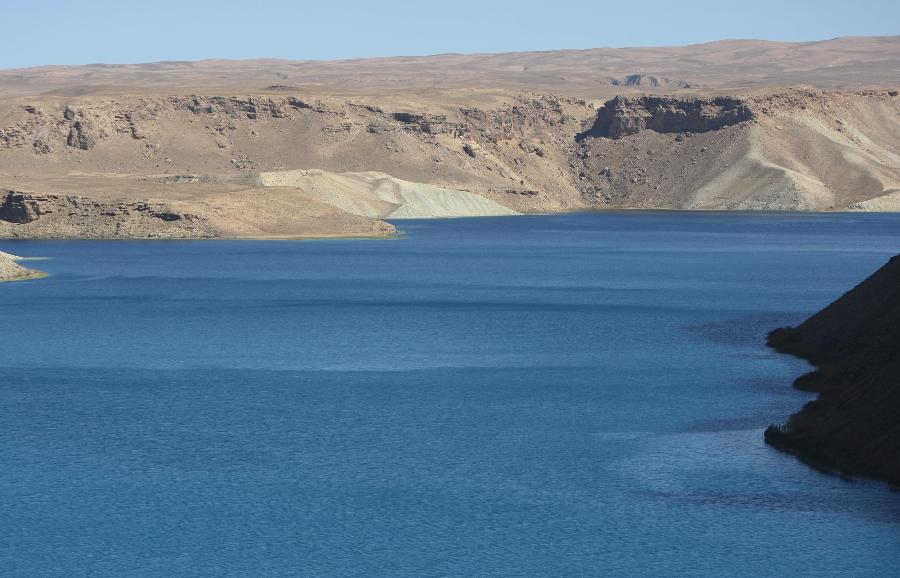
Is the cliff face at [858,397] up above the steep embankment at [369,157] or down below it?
above

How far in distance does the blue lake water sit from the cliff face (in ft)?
2.74

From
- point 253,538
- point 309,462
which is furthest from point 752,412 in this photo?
point 253,538

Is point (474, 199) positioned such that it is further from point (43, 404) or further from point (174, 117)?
point (43, 404)

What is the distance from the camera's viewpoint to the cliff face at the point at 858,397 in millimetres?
31266

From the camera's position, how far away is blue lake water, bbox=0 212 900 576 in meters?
25.9

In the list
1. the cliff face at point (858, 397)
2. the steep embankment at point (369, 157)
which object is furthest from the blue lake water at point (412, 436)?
the steep embankment at point (369, 157)

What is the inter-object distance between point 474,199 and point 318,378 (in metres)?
129

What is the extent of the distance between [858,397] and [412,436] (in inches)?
420

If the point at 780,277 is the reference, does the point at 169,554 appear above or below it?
above

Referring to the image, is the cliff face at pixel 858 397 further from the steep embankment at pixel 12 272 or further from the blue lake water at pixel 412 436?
the steep embankment at pixel 12 272

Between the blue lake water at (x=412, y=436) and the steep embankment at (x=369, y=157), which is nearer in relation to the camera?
the blue lake water at (x=412, y=436)

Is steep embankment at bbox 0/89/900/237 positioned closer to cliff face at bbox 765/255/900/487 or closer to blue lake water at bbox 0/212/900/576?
blue lake water at bbox 0/212/900/576

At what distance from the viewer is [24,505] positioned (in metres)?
28.7

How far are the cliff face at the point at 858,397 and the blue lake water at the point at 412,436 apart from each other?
32.9 inches
